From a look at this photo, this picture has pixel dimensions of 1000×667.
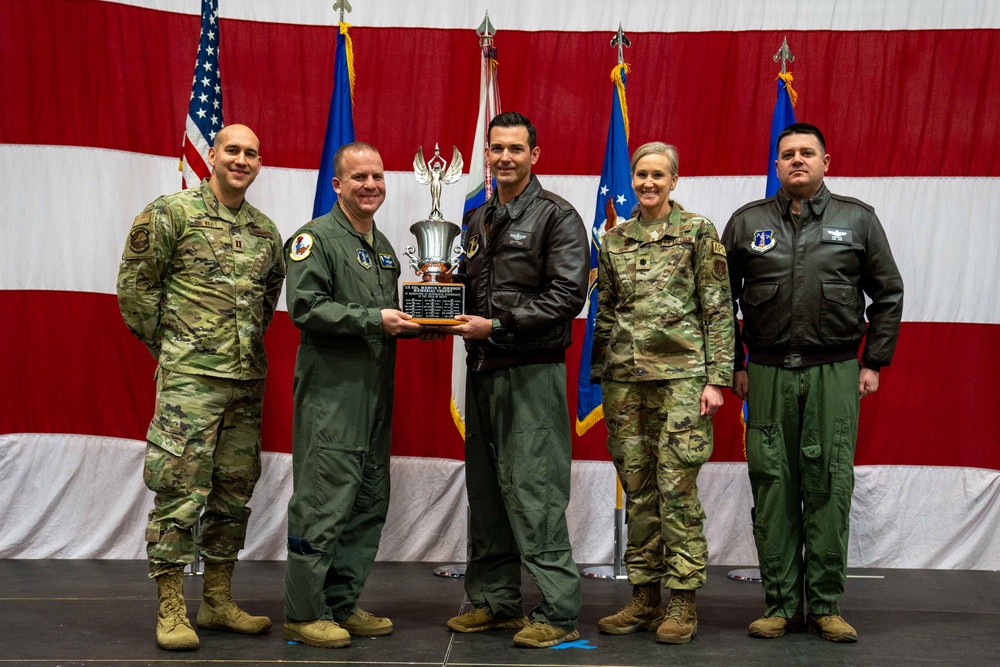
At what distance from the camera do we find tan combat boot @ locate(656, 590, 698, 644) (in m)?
3.18

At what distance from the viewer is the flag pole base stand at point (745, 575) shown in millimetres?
4297

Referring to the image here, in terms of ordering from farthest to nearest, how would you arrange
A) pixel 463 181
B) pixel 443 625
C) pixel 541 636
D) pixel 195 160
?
pixel 463 181
pixel 195 160
pixel 443 625
pixel 541 636

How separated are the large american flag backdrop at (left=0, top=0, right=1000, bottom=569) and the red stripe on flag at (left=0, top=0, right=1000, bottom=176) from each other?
11 millimetres

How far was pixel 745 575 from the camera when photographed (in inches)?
170

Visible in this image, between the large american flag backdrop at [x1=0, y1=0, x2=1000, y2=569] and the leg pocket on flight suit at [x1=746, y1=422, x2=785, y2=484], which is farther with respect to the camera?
the large american flag backdrop at [x1=0, y1=0, x2=1000, y2=569]

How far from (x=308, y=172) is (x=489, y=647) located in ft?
8.47

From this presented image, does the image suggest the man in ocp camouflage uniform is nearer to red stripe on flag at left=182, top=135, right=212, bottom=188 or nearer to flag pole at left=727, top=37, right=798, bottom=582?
red stripe on flag at left=182, top=135, right=212, bottom=188

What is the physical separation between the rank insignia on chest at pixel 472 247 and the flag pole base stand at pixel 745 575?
2030 mm

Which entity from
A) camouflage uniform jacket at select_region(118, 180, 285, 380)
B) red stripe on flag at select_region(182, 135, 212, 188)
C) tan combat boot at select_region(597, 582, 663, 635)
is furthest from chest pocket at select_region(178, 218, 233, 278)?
Answer: tan combat boot at select_region(597, 582, 663, 635)

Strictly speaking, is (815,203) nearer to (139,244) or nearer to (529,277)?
(529,277)

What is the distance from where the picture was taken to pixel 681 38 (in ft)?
15.4

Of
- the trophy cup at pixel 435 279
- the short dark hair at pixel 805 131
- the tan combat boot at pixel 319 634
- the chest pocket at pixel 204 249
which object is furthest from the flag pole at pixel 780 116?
the chest pocket at pixel 204 249

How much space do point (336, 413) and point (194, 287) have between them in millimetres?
655

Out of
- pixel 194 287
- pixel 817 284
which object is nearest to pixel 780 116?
pixel 817 284
